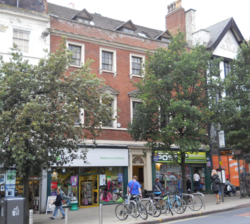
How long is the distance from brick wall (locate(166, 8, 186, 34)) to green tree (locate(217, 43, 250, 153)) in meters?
7.13

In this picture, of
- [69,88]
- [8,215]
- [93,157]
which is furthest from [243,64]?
[8,215]

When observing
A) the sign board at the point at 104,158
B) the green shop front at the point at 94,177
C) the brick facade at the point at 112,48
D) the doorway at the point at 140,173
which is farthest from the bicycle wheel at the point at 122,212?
the doorway at the point at 140,173

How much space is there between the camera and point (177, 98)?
16.7 m

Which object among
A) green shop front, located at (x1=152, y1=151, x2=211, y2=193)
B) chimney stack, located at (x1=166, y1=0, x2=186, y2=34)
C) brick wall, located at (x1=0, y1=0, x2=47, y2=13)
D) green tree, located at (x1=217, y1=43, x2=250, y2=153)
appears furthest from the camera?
chimney stack, located at (x1=166, y1=0, x2=186, y2=34)

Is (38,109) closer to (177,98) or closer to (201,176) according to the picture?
(177,98)

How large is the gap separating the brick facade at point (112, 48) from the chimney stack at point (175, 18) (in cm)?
660

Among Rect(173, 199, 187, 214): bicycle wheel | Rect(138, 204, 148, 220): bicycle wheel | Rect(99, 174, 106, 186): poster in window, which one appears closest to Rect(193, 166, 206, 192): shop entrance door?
Rect(99, 174, 106, 186): poster in window

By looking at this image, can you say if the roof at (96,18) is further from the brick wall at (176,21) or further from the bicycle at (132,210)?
the bicycle at (132,210)

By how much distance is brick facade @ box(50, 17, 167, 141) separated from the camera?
1908cm

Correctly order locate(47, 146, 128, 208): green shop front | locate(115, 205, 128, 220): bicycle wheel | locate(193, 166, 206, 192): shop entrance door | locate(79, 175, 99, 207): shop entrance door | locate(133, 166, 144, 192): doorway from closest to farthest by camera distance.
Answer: locate(115, 205, 128, 220): bicycle wheel → locate(47, 146, 128, 208): green shop front → locate(79, 175, 99, 207): shop entrance door → locate(133, 166, 144, 192): doorway → locate(193, 166, 206, 192): shop entrance door

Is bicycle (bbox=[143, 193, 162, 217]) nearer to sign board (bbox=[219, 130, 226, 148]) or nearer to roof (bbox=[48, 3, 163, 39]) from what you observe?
sign board (bbox=[219, 130, 226, 148])

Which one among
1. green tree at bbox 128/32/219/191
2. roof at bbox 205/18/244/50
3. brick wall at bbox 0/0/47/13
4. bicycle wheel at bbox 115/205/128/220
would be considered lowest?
bicycle wheel at bbox 115/205/128/220

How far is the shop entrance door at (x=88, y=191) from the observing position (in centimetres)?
1814

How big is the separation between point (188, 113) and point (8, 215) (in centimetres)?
998
